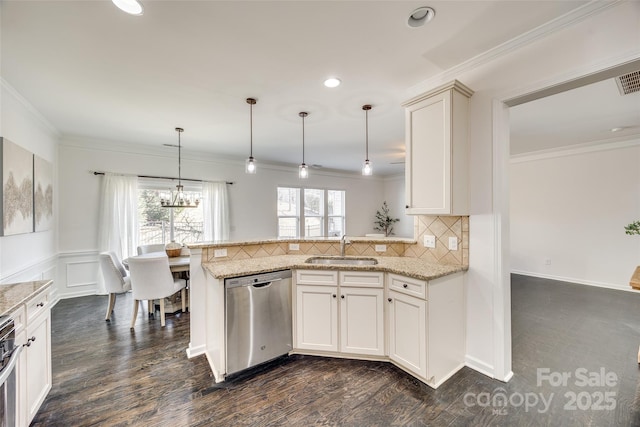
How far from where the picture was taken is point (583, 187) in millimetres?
4703

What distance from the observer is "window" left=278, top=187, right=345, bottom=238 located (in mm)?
6734

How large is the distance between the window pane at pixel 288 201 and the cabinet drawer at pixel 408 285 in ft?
15.5

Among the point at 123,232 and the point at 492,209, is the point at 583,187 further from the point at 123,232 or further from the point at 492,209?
the point at 123,232

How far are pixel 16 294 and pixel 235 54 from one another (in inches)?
88.4

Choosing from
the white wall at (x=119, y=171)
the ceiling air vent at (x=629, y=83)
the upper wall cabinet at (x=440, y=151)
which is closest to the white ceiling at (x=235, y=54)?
the upper wall cabinet at (x=440, y=151)

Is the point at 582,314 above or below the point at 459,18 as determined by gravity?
below

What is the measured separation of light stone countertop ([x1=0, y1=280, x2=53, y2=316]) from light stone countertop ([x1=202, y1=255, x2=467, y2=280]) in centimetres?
107

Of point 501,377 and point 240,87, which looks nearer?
point 501,377

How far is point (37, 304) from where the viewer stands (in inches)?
67.0

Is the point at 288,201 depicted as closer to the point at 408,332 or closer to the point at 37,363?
the point at 408,332

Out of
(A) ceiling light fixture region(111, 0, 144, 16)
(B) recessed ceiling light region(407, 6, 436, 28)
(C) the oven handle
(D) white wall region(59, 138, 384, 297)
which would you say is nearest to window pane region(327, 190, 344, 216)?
(D) white wall region(59, 138, 384, 297)

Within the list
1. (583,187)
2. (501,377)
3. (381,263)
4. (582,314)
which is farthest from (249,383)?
(583,187)

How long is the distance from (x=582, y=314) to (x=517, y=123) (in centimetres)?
272

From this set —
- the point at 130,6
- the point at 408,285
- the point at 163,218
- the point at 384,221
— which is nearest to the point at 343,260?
the point at 408,285
